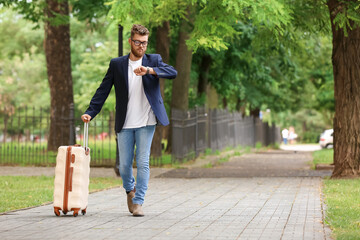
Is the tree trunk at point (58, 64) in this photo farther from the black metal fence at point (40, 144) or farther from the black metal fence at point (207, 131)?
the black metal fence at point (207, 131)

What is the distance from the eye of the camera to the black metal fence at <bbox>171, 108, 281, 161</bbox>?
829 inches

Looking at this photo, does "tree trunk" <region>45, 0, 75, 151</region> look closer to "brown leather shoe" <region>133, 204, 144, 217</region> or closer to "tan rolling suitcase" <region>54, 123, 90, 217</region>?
"tan rolling suitcase" <region>54, 123, 90, 217</region>

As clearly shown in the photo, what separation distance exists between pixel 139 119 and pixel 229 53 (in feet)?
65.2

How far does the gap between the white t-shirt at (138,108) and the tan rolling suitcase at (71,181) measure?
65cm

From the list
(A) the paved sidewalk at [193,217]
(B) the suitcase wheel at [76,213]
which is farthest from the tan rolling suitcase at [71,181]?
(A) the paved sidewalk at [193,217]

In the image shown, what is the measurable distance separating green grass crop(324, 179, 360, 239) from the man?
7.08 feet

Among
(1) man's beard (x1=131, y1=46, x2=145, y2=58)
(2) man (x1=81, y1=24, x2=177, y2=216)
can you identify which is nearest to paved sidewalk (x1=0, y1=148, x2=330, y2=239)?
(2) man (x1=81, y1=24, x2=177, y2=216)

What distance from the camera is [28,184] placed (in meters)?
13.8

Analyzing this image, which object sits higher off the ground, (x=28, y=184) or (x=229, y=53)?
(x=229, y=53)

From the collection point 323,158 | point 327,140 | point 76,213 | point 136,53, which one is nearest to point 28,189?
point 76,213

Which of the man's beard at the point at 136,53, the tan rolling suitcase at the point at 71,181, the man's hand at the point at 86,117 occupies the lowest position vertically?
the tan rolling suitcase at the point at 71,181

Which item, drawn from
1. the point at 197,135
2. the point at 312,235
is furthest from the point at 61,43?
the point at 312,235

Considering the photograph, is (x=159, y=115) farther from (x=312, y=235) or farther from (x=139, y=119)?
(x=312, y=235)

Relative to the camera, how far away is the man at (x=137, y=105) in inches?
339
